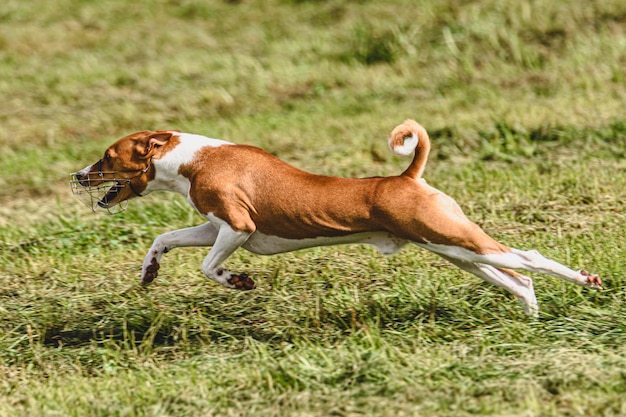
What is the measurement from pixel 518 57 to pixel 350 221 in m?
7.34

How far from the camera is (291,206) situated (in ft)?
18.6

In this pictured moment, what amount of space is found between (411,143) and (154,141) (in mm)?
1476

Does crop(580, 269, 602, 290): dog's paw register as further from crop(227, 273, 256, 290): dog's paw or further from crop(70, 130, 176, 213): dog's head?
crop(70, 130, 176, 213): dog's head

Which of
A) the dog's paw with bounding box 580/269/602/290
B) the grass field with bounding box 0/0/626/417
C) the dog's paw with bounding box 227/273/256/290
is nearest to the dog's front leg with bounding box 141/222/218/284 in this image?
the dog's paw with bounding box 227/273/256/290

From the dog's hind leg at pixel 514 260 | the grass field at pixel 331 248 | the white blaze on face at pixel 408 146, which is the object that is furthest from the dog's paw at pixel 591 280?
the white blaze on face at pixel 408 146

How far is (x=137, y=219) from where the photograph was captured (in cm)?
820

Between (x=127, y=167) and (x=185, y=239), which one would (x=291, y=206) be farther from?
(x=127, y=167)

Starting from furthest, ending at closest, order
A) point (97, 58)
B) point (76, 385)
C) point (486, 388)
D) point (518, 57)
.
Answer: point (97, 58), point (518, 57), point (76, 385), point (486, 388)

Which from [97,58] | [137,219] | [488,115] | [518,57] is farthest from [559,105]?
[97,58]

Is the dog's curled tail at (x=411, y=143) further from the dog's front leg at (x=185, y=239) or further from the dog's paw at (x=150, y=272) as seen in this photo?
the dog's paw at (x=150, y=272)

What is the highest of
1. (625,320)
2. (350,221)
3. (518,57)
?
(350,221)

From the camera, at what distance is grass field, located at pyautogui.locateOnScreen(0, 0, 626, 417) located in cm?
529

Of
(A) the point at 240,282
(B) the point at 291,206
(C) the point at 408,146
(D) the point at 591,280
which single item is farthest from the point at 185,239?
(D) the point at 591,280

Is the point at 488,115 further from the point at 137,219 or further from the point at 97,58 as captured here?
the point at 97,58
